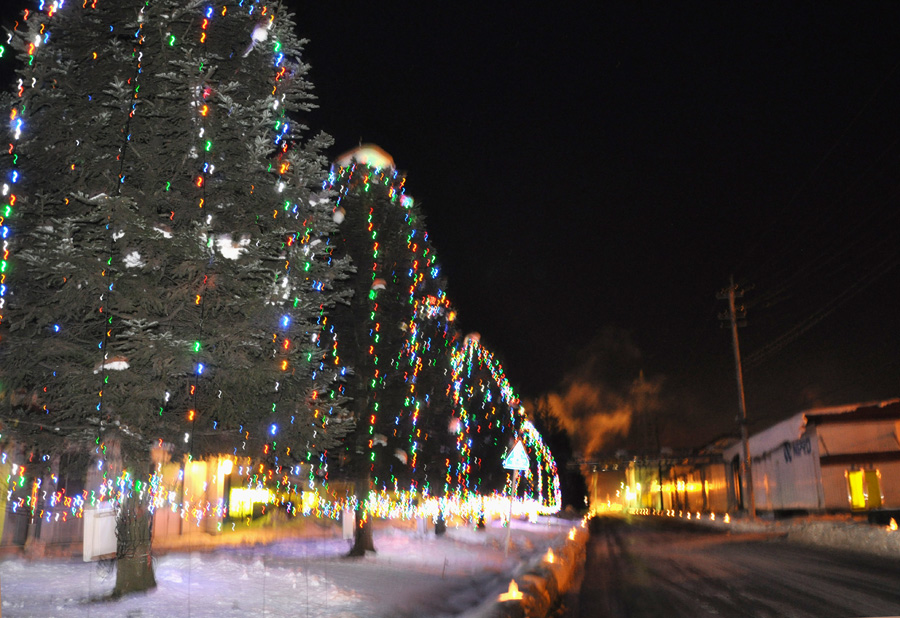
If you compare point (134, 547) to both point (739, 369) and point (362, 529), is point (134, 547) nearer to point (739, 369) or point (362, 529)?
point (362, 529)

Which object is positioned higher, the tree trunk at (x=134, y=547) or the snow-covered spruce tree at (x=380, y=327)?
the snow-covered spruce tree at (x=380, y=327)

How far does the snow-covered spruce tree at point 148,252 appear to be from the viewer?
308 inches

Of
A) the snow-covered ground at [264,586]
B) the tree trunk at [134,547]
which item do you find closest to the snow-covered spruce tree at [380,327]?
the snow-covered ground at [264,586]

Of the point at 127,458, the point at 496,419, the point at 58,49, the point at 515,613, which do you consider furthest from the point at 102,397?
the point at 496,419

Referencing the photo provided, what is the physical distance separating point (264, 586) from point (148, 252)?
4899 mm

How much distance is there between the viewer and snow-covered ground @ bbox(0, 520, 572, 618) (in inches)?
323

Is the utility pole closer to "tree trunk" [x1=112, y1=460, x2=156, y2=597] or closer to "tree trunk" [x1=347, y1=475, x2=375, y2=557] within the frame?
"tree trunk" [x1=347, y1=475, x2=375, y2=557]

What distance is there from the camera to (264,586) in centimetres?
991

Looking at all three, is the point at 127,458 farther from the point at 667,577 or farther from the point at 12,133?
the point at 667,577

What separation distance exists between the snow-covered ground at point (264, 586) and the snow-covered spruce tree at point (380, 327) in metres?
2.31

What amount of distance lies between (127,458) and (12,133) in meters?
4.02

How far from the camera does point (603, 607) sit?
10523 mm

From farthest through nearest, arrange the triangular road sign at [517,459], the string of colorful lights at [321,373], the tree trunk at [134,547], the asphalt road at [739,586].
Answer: the triangular road sign at [517,459] → the asphalt road at [739,586] → the tree trunk at [134,547] → the string of colorful lights at [321,373]

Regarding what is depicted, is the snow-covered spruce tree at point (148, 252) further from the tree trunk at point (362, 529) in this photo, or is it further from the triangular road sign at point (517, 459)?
the tree trunk at point (362, 529)
